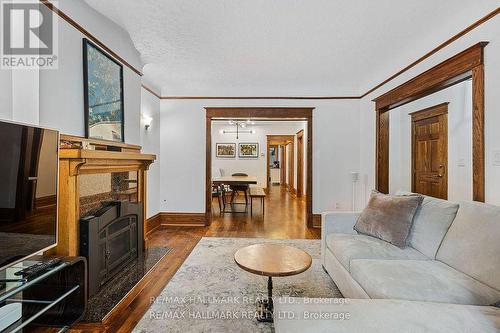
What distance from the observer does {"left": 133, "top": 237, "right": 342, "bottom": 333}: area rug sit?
5.99 feet

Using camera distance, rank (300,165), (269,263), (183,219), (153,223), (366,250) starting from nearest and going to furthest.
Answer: (269,263), (366,250), (153,223), (183,219), (300,165)

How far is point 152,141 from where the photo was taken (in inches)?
173

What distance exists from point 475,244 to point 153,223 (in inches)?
167

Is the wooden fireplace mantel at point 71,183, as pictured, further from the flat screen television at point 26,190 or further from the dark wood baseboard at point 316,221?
the dark wood baseboard at point 316,221

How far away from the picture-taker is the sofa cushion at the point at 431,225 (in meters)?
1.98

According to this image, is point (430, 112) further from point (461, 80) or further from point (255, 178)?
point (255, 178)

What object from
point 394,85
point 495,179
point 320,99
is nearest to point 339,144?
point 320,99

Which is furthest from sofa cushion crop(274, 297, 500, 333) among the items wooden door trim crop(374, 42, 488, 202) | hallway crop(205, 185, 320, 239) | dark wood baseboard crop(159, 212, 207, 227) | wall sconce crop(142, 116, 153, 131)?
wall sconce crop(142, 116, 153, 131)

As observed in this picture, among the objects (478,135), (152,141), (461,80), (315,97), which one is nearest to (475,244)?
(478,135)

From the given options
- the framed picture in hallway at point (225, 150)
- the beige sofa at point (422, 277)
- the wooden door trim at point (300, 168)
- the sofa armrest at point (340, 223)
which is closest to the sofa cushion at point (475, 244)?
Answer: the beige sofa at point (422, 277)

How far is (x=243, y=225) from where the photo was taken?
4.74 meters

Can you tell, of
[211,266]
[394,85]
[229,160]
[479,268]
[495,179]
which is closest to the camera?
[479,268]

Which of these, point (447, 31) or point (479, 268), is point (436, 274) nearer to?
point (479, 268)

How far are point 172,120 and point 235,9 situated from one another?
9.37ft
